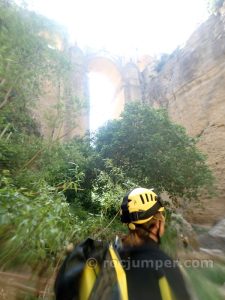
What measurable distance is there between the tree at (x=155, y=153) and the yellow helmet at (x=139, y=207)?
907 cm

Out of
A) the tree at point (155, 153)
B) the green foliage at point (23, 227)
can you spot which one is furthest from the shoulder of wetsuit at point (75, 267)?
the tree at point (155, 153)

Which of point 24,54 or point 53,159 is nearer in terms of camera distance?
point 24,54

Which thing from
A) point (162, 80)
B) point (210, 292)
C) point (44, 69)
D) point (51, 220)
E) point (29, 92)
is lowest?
point (210, 292)

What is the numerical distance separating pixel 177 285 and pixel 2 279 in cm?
192

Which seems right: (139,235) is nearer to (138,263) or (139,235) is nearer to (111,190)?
(138,263)

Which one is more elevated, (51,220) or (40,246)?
(51,220)

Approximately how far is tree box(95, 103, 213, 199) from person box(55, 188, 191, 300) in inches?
363

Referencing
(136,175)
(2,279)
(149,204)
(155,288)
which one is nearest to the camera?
(155,288)

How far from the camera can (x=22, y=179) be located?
6016mm

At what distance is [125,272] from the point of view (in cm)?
175

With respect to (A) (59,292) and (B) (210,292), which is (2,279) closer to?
(A) (59,292)

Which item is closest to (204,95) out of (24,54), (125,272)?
(24,54)

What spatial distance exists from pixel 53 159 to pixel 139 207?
4535 mm

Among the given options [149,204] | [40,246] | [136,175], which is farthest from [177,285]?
[136,175]
